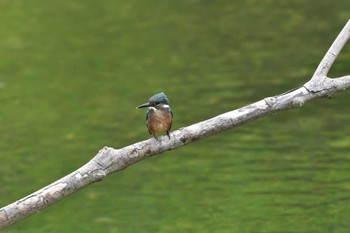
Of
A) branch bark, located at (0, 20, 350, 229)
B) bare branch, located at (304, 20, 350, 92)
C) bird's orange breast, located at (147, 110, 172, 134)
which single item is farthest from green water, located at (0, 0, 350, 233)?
branch bark, located at (0, 20, 350, 229)

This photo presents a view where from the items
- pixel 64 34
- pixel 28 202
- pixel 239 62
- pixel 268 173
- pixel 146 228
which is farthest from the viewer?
pixel 64 34

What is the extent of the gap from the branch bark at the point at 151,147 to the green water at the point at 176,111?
2757 mm

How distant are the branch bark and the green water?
2.76 meters

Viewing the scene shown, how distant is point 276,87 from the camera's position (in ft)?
33.1

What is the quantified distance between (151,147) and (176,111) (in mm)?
5442

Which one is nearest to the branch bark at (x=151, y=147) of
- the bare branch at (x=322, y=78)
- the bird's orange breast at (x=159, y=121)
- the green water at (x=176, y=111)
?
the bare branch at (x=322, y=78)

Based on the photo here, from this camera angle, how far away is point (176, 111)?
9.79 metres

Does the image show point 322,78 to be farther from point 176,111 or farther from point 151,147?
point 176,111

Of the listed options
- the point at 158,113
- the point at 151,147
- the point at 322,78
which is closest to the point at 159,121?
the point at 158,113

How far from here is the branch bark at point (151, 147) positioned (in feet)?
13.7

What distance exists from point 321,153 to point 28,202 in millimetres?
4831

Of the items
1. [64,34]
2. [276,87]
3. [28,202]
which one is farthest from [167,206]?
[64,34]

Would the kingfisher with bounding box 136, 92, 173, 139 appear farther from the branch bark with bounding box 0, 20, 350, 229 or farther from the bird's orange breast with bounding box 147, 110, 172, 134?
the branch bark with bounding box 0, 20, 350, 229

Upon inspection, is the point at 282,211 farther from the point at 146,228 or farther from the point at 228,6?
the point at 228,6
